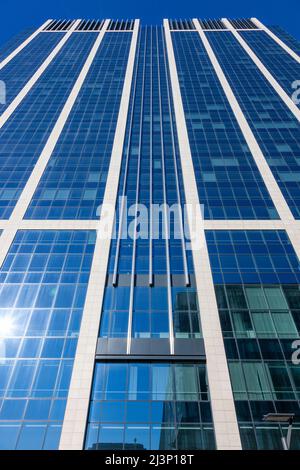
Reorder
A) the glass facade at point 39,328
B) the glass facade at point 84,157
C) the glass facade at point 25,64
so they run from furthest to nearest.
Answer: the glass facade at point 25,64 → the glass facade at point 84,157 → the glass facade at point 39,328

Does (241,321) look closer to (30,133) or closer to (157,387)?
(157,387)

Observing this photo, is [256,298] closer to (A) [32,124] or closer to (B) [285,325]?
(B) [285,325]

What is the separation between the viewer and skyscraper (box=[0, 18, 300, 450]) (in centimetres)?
2609

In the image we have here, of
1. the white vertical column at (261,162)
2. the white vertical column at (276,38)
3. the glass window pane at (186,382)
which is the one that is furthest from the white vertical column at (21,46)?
the glass window pane at (186,382)

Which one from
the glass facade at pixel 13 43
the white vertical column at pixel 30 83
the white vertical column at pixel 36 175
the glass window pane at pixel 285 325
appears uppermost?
the glass facade at pixel 13 43

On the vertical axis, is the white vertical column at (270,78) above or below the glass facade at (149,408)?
above

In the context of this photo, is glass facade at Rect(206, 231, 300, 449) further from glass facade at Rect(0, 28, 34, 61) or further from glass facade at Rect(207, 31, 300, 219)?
glass facade at Rect(0, 28, 34, 61)

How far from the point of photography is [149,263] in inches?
1467

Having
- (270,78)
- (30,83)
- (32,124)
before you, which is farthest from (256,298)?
(30,83)

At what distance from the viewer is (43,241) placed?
39.8 metres

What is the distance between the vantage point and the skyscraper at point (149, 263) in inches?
1027

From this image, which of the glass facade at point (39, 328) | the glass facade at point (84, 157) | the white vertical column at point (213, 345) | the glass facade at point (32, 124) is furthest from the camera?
the glass facade at point (32, 124)

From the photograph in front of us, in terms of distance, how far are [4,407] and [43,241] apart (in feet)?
61.0

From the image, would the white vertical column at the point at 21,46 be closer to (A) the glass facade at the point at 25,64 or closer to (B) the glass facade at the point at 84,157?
(A) the glass facade at the point at 25,64
